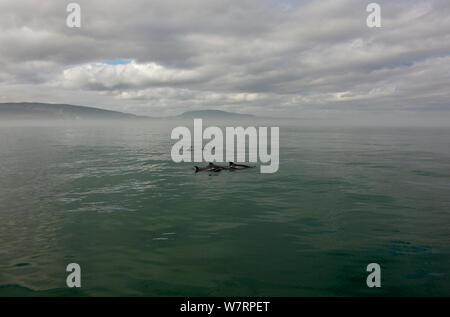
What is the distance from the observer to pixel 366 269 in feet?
40.0

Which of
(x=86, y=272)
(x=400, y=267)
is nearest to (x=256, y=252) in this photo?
(x=400, y=267)

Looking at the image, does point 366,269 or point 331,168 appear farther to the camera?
point 331,168

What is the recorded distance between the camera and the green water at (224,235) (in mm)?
11164

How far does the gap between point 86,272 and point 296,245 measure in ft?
33.3

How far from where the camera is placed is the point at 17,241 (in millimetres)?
14969

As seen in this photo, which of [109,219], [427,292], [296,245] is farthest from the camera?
[109,219]

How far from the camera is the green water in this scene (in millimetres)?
11164

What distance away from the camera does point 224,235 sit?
52.2 feet

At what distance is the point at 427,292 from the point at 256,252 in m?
6.99

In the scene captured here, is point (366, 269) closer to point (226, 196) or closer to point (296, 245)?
point (296, 245)

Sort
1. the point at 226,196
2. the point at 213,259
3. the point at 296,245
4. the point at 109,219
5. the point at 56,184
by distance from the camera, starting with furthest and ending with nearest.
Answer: the point at 56,184
the point at 226,196
the point at 109,219
the point at 296,245
the point at 213,259
